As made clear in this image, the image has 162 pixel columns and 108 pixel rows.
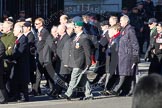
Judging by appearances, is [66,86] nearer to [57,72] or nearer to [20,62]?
[57,72]

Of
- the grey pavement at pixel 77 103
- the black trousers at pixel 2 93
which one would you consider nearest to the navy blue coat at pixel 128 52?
the grey pavement at pixel 77 103

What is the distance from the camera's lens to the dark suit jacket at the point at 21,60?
36.0 feet

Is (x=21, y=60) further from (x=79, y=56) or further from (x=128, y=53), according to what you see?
(x=128, y=53)

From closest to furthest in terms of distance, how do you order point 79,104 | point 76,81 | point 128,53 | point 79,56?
1. point 79,104
2. point 79,56
3. point 76,81
4. point 128,53

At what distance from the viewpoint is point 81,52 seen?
36.2 ft

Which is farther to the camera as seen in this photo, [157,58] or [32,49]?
[157,58]

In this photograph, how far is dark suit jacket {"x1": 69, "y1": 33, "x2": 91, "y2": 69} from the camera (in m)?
11.0

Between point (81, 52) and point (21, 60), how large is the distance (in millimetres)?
1140

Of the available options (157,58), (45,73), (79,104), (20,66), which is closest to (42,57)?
(45,73)

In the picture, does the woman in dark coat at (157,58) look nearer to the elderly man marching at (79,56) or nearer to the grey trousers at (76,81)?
the grey trousers at (76,81)

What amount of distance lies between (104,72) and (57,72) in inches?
50.4

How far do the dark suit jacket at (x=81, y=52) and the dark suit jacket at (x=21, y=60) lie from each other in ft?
2.93

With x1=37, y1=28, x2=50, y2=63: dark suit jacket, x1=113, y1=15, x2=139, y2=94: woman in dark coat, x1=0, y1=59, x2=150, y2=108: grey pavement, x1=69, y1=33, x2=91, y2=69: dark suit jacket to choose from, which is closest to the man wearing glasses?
x1=37, y1=28, x2=50, y2=63: dark suit jacket

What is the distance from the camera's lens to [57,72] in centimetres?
1199
